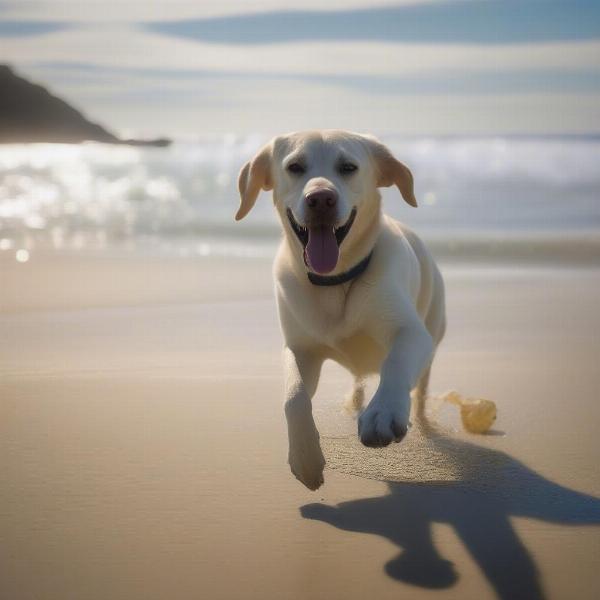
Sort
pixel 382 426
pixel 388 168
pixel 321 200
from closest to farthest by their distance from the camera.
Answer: pixel 382 426
pixel 321 200
pixel 388 168

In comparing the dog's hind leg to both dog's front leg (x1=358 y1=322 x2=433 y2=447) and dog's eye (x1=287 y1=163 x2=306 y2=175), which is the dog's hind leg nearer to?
dog's front leg (x1=358 y1=322 x2=433 y2=447)

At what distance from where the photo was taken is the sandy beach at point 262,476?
9.13 ft

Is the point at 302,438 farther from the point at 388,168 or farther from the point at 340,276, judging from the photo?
the point at 388,168

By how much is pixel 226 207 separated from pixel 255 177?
13569mm

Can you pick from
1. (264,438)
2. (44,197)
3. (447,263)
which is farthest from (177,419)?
(44,197)

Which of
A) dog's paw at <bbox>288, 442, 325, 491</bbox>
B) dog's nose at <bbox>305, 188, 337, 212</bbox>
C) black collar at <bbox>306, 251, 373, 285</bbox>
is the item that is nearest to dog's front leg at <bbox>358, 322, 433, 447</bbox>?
dog's paw at <bbox>288, 442, 325, 491</bbox>

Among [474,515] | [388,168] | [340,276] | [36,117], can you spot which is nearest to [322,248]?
[340,276]

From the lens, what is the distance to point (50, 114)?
58344 mm

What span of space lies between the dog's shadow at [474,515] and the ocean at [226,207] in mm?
7555

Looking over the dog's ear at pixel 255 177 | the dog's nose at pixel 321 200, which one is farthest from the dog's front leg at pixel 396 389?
the dog's ear at pixel 255 177

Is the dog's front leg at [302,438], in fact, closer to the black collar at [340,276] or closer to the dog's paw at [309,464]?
the dog's paw at [309,464]

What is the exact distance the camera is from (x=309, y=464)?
321 centimetres

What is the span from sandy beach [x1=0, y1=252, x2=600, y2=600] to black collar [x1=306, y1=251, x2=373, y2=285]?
71cm

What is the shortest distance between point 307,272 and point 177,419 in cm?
102
